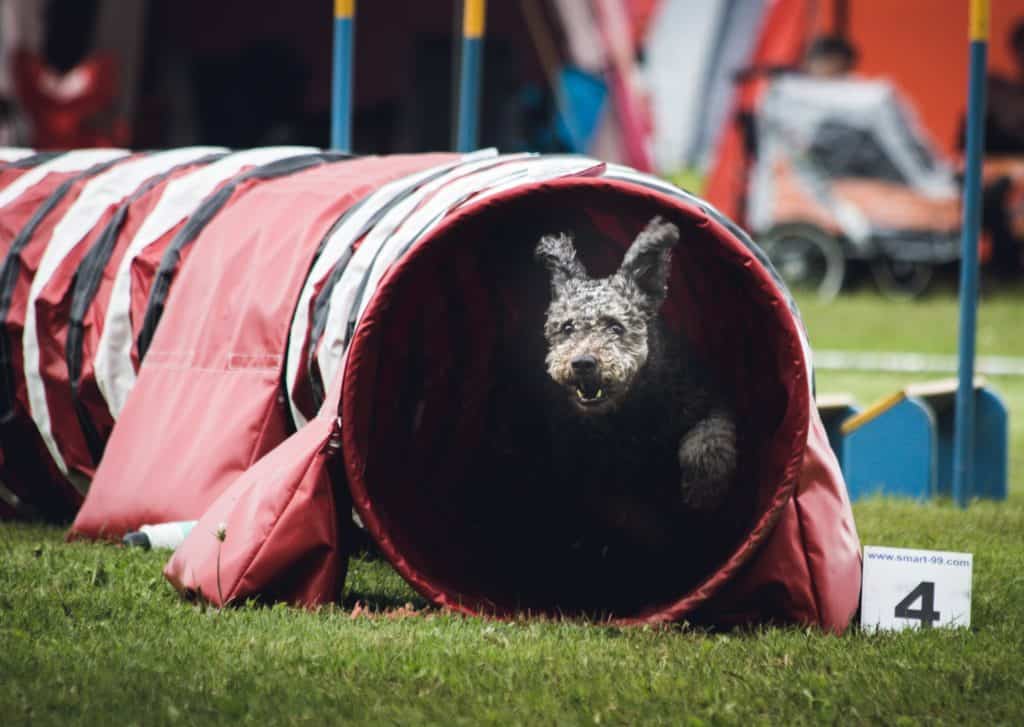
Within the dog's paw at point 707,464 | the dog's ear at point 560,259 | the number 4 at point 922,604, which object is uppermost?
the dog's ear at point 560,259

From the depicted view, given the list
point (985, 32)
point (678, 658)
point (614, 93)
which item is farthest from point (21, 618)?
point (614, 93)

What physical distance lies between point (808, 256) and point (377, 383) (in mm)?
11687

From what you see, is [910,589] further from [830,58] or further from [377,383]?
[830,58]

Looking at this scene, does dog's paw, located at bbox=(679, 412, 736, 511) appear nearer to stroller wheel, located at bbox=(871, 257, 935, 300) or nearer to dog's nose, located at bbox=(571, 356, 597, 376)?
dog's nose, located at bbox=(571, 356, 597, 376)

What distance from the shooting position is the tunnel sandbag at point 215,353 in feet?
14.7

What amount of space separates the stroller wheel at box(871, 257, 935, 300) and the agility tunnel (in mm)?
10935

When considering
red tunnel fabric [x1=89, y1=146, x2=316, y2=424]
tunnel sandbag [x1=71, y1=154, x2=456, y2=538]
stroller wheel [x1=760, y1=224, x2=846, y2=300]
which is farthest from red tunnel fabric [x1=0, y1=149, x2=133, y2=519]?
stroller wheel [x1=760, y1=224, x2=846, y2=300]

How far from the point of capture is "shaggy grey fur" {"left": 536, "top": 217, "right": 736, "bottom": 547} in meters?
3.90

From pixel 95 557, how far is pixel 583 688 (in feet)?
5.97

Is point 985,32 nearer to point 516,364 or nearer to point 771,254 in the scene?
point 516,364

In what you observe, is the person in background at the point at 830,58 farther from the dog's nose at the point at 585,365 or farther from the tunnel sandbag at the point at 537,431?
the dog's nose at the point at 585,365

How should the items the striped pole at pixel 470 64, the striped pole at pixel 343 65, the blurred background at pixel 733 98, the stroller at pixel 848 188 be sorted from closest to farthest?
the striped pole at pixel 470 64, the striped pole at pixel 343 65, the blurred background at pixel 733 98, the stroller at pixel 848 188

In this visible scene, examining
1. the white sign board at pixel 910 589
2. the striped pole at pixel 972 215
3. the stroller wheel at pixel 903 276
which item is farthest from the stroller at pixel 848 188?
the white sign board at pixel 910 589

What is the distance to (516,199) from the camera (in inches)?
149
